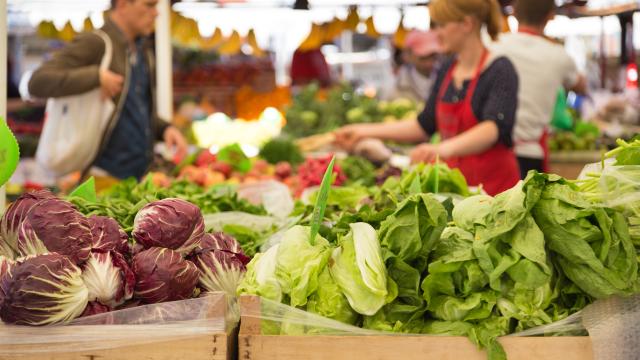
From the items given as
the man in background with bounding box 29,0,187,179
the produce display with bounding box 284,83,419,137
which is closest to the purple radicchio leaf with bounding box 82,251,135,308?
the man in background with bounding box 29,0,187,179

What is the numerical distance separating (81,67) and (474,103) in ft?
8.07

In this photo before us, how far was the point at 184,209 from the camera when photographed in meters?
2.03

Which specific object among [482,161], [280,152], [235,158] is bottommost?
[280,152]

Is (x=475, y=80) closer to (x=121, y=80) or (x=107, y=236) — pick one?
(x=121, y=80)

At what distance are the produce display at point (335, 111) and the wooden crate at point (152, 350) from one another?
254 inches

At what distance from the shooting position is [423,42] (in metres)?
9.66

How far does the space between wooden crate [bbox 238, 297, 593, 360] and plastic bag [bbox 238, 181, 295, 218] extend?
4.64 ft

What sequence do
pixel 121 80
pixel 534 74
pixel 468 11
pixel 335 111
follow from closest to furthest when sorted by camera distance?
pixel 468 11 < pixel 121 80 < pixel 534 74 < pixel 335 111

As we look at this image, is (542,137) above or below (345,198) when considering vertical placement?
below

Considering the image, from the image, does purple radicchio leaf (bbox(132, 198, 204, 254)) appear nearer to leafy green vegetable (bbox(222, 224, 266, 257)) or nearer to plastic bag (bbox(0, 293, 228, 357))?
plastic bag (bbox(0, 293, 228, 357))

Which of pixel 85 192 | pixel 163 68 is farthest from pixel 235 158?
pixel 85 192

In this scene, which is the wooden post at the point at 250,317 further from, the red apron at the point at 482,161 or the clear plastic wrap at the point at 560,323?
the red apron at the point at 482,161

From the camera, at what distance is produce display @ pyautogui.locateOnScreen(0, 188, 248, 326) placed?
177 cm

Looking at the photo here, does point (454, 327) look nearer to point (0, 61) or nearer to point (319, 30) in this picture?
point (0, 61)
